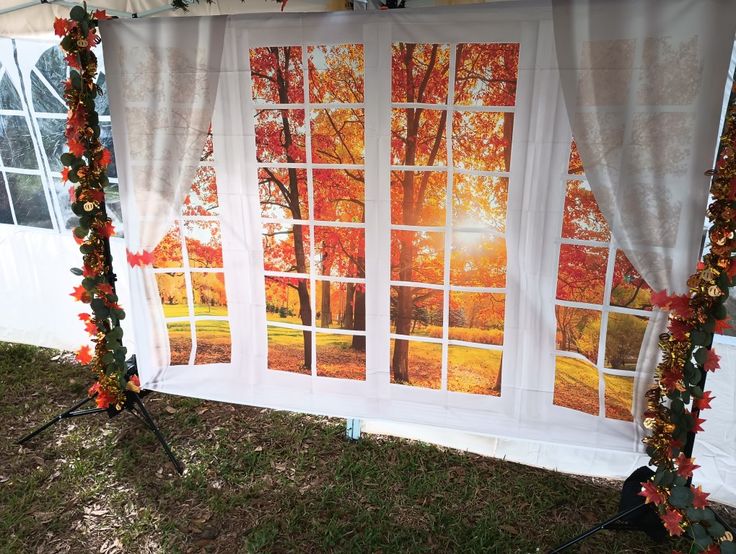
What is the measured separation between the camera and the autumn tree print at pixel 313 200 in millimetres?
2271

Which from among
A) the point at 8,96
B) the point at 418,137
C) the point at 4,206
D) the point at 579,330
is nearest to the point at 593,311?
the point at 579,330

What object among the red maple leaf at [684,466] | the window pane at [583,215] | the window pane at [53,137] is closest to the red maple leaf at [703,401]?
the red maple leaf at [684,466]

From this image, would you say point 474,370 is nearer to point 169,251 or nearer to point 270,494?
point 270,494

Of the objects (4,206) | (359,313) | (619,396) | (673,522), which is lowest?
(673,522)

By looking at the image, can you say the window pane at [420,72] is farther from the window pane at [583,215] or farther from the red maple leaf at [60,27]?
the red maple leaf at [60,27]

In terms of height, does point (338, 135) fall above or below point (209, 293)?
above

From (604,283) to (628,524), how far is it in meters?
0.91

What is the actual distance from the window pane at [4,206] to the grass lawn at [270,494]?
4.23 feet

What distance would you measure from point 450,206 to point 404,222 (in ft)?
0.68

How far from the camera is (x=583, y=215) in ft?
6.87

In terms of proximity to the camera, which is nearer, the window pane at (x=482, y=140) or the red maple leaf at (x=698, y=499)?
the red maple leaf at (x=698, y=499)

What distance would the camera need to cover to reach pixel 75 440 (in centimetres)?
279

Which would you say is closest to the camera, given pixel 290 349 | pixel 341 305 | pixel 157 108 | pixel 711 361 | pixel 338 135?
pixel 711 361

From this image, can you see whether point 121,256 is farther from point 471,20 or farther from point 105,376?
point 471,20
